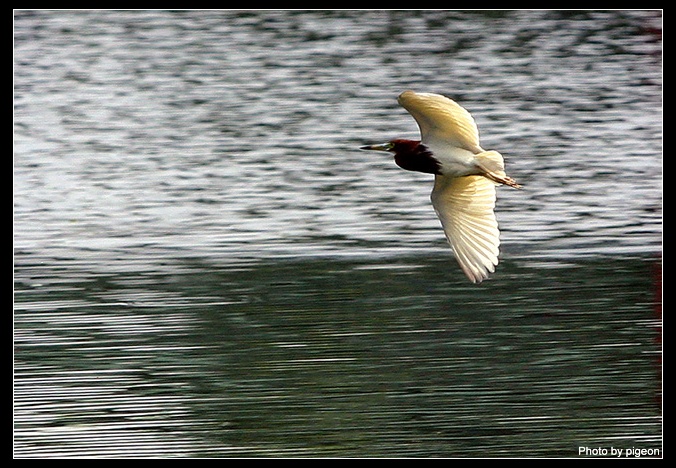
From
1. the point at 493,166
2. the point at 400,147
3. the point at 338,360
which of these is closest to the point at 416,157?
the point at 400,147

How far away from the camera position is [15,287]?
8266 millimetres

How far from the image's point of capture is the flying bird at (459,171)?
6.28 meters

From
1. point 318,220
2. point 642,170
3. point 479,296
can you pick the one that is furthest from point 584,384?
point 642,170

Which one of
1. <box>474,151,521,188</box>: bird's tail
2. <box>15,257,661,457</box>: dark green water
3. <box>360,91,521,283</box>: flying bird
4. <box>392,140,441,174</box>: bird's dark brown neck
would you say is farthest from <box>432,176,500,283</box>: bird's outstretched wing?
<box>15,257,661,457</box>: dark green water

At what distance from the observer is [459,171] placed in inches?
253

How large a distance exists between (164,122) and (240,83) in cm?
139

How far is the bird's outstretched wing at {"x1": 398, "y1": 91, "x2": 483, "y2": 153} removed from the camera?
6129mm

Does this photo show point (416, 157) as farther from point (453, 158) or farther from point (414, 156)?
point (453, 158)

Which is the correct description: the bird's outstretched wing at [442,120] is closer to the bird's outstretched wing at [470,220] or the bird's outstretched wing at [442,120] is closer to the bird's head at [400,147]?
the bird's head at [400,147]

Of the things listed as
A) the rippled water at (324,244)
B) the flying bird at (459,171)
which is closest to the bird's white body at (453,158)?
the flying bird at (459,171)

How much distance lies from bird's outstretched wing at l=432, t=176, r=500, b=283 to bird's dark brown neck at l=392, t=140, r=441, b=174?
237mm

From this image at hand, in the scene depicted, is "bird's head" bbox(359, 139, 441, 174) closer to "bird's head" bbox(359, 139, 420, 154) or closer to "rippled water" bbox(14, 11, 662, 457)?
"bird's head" bbox(359, 139, 420, 154)

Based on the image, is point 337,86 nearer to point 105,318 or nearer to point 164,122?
point 164,122

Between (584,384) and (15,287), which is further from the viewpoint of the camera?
(15,287)
